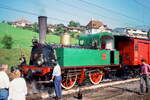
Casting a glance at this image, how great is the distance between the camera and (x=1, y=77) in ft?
17.8

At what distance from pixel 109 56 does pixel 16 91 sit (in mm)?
9874

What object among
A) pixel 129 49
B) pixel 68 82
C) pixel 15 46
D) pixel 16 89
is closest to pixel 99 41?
pixel 129 49

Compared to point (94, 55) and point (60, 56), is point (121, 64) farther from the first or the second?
point (60, 56)

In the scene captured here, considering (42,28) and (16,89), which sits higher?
(42,28)

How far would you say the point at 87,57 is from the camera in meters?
12.5

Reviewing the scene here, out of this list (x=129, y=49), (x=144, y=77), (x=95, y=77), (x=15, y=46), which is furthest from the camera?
(x=15, y=46)

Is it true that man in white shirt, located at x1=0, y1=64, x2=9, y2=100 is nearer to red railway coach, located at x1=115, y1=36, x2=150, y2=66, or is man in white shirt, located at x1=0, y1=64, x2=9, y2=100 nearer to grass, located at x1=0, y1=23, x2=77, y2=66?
red railway coach, located at x1=115, y1=36, x2=150, y2=66

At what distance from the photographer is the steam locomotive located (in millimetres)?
11203

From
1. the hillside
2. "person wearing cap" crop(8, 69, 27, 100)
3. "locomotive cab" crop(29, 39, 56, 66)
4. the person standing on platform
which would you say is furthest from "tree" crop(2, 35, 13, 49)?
"person wearing cap" crop(8, 69, 27, 100)

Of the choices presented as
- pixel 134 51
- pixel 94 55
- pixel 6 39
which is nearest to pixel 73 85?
pixel 94 55

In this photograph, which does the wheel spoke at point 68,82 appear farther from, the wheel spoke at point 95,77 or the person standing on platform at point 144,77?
the person standing on platform at point 144,77

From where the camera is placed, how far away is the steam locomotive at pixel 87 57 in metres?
11.2

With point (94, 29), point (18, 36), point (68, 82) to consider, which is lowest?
point (68, 82)

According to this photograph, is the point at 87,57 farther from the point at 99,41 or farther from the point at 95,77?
the point at 95,77
